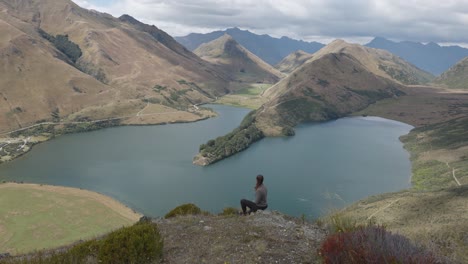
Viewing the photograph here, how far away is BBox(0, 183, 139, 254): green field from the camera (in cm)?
8556

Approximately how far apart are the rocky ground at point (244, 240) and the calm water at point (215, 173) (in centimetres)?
8851

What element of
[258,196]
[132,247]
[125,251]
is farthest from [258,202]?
[125,251]

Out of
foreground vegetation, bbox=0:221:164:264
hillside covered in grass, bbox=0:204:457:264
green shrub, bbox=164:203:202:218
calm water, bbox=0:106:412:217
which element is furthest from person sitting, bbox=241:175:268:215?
calm water, bbox=0:106:412:217

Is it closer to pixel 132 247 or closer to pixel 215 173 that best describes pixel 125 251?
pixel 132 247

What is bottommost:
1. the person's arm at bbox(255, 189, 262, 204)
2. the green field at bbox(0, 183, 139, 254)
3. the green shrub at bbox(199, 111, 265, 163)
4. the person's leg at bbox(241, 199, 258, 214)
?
the green field at bbox(0, 183, 139, 254)

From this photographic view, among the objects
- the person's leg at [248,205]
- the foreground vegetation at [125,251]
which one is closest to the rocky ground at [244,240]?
the foreground vegetation at [125,251]

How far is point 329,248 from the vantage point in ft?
45.3

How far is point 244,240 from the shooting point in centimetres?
1864

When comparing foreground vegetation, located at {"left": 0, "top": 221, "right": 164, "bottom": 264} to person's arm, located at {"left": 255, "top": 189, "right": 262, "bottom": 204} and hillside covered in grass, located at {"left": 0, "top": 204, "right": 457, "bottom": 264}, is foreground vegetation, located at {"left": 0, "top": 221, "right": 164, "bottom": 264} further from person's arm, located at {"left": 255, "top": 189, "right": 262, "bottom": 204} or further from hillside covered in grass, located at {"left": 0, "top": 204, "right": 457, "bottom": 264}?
person's arm, located at {"left": 255, "top": 189, "right": 262, "bottom": 204}

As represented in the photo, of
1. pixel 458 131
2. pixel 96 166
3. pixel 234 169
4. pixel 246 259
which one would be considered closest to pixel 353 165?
pixel 234 169

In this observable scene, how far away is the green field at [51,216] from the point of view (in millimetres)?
85562

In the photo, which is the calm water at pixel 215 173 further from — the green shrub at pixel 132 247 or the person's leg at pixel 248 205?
the green shrub at pixel 132 247

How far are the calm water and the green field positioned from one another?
10709 millimetres

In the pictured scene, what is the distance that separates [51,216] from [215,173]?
66.8 m
